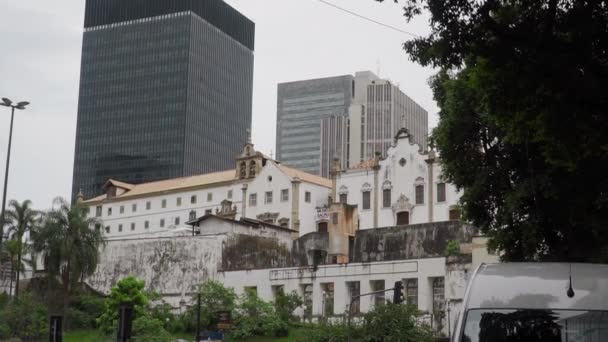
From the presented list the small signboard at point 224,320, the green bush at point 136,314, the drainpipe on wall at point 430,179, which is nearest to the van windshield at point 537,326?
the small signboard at point 224,320

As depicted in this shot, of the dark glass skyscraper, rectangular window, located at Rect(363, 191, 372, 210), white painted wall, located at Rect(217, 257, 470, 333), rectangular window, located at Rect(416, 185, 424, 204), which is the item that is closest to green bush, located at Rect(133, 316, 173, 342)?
white painted wall, located at Rect(217, 257, 470, 333)

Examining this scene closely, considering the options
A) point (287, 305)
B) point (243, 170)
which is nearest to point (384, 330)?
point (287, 305)

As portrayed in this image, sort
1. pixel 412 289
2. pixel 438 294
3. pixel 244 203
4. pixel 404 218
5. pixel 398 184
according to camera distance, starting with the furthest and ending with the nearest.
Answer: pixel 244 203 → pixel 398 184 → pixel 404 218 → pixel 412 289 → pixel 438 294

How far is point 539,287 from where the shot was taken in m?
11.7

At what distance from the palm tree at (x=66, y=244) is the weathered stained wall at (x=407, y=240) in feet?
61.4

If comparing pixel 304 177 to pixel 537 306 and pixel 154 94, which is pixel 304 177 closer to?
pixel 537 306

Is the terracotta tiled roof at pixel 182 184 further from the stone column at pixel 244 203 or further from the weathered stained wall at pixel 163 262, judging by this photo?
the weathered stained wall at pixel 163 262

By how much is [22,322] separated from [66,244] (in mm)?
6347

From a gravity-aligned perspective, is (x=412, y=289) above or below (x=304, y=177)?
below

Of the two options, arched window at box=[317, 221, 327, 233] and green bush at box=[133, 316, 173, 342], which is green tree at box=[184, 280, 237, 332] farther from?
arched window at box=[317, 221, 327, 233]

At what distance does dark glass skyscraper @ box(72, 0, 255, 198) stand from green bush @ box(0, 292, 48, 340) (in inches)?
3493

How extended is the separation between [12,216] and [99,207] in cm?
3213

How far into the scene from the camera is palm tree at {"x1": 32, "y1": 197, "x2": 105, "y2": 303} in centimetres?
6431

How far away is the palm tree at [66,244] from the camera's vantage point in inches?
2532
